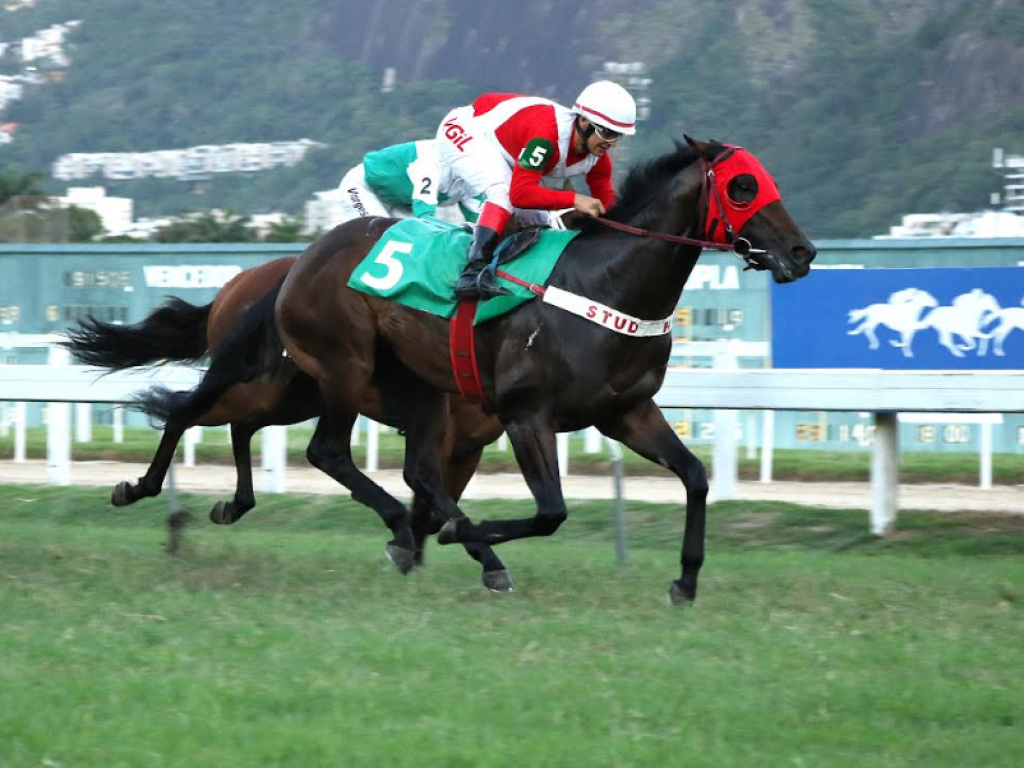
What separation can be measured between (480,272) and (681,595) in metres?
1.51

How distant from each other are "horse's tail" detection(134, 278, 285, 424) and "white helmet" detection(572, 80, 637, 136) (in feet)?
6.49

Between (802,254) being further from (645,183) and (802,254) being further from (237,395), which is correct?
(237,395)

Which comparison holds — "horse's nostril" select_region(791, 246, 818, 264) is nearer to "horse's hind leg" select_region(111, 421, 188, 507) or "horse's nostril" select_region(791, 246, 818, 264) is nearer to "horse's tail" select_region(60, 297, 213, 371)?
"horse's hind leg" select_region(111, 421, 188, 507)

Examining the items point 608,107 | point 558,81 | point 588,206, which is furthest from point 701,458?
point 558,81

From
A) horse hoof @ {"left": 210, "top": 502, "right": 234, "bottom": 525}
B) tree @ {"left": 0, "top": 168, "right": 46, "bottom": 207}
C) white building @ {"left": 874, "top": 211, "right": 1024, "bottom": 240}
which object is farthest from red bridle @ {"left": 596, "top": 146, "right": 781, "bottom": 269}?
tree @ {"left": 0, "top": 168, "right": 46, "bottom": 207}

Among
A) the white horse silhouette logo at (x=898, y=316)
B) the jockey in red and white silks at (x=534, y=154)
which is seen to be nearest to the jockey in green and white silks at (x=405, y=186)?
the jockey in red and white silks at (x=534, y=154)

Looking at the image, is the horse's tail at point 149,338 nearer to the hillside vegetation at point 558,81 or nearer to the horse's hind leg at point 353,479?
the horse's hind leg at point 353,479

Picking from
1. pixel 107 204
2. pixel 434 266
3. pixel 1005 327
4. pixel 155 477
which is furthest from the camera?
pixel 107 204

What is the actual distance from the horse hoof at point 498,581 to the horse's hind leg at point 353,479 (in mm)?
584

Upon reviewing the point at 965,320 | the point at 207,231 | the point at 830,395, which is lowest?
the point at 830,395

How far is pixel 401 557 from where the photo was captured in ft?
24.0

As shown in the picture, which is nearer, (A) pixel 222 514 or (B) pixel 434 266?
(B) pixel 434 266

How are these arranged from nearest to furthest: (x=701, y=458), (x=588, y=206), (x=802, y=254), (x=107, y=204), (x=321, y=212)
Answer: (x=802, y=254)
(x=588, y=206)
(x=701, y=458)
(x=321, y=212)
(x=107, y=204)

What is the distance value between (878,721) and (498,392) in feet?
8.75
